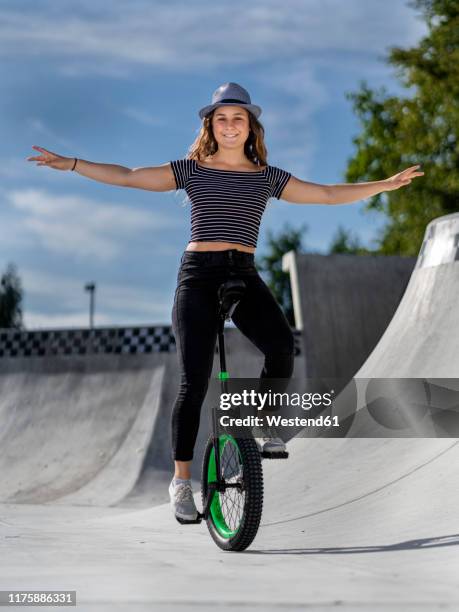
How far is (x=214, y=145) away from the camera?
18.0 feet

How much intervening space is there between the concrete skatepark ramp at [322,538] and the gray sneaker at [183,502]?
8.0 inches

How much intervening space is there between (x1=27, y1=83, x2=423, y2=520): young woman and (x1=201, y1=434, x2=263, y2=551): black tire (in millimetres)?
152

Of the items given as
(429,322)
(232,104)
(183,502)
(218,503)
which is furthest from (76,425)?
(232,104)

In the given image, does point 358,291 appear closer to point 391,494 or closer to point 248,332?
point 391,494

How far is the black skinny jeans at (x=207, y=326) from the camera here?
16.6ft

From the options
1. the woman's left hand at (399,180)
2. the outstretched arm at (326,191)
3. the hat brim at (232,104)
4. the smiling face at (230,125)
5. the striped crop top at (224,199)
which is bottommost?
the striped crop top at (224,199)

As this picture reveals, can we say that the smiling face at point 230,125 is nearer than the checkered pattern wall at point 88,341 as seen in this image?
Yes

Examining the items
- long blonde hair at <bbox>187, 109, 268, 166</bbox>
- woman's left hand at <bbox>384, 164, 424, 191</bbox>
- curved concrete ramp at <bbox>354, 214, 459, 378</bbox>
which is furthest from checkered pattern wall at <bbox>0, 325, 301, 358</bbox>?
long blonde hair at <bbox>187, 109, 268, 166</bbox>

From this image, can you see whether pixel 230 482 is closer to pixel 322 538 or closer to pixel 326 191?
pixel 322 538

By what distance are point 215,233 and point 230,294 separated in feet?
1.35

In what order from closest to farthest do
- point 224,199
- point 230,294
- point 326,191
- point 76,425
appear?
point 230,294 < point 224,199 < point 326,191 < point 76,425

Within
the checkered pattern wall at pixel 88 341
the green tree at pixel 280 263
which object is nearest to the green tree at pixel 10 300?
the green tree at pixel 280 263

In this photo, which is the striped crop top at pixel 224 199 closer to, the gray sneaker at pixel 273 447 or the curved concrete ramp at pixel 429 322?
the gray sneaker at pixel 273 447

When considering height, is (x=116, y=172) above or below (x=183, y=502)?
above
